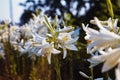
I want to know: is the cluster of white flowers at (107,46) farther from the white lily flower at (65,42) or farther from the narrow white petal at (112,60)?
the white lily flower at (65,42)

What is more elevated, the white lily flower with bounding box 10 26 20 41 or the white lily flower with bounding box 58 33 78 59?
the white lily flower with bounding box 58 33 78 59

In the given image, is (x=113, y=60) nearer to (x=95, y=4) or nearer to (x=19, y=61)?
(x=19, y=61)

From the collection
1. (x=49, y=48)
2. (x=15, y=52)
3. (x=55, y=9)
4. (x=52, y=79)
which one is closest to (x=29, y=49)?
(x=49, y=48)

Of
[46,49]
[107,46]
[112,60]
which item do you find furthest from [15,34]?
[112,60]

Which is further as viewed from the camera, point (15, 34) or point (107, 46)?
point (15, 34)

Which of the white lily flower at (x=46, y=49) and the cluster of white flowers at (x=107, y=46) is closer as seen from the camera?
the cluster of white flowers at (x=107, y=46)

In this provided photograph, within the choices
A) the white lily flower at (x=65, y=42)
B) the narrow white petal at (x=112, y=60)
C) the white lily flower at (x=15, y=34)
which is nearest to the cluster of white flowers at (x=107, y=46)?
the narrow white petal at (x=112, y=60)

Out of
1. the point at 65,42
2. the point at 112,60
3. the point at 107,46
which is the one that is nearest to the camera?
the point at 112,60

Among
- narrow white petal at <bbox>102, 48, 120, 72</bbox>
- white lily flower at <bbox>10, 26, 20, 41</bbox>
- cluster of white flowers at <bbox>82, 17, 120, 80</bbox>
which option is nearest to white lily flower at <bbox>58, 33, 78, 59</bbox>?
cluster of white flowers at <bbox>82, 17, 120, 80</bbox>

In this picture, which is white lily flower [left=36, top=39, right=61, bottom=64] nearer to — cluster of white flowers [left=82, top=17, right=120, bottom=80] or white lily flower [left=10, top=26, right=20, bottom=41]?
cluster of white flowers [left=82, top=17, right=120, bottom=80]

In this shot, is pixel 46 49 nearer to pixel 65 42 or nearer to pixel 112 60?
pixel 65 42

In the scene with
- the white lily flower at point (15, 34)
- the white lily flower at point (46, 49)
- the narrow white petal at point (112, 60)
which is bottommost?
the white lily flower at point (15, 34)
